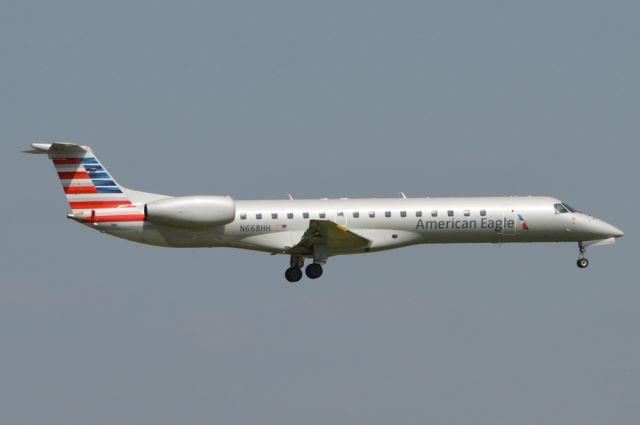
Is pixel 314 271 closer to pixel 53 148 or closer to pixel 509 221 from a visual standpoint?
pixel 509 221

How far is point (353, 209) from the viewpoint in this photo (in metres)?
43.7

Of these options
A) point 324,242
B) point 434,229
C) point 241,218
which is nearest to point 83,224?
point 241,218

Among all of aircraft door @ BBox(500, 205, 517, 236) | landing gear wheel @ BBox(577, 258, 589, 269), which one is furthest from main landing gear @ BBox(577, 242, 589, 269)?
aircraft door @ BBox(500, 205, 517, 236)

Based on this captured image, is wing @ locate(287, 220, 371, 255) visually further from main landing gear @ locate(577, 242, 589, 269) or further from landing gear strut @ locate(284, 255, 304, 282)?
main landing gear @ locate(577, 242, 589, 269)

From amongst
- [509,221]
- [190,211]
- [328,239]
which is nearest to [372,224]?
[328,239]

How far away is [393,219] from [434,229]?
150cm

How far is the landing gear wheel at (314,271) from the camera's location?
43.7m

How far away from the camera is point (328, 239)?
4272 centimetres

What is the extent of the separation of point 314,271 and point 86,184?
8.15m

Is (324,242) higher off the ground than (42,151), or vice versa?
(42,151)

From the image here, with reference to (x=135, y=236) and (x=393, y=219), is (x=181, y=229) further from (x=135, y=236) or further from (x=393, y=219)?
(x=393, y=219)

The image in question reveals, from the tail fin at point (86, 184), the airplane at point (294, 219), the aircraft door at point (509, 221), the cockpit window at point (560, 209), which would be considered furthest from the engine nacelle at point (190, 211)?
the cockpit window at point (560, 209)

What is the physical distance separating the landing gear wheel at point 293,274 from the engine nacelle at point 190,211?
10.9 feet

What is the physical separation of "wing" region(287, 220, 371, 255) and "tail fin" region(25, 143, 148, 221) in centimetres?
568
